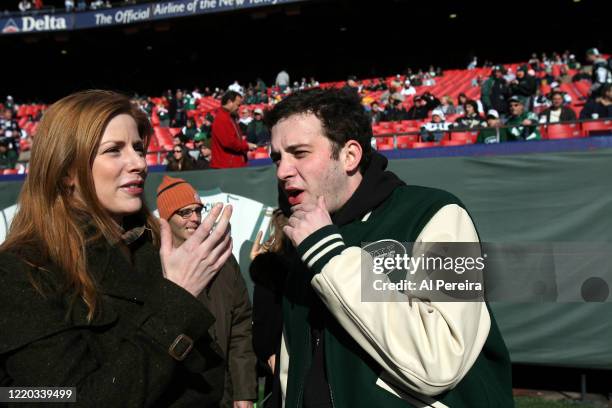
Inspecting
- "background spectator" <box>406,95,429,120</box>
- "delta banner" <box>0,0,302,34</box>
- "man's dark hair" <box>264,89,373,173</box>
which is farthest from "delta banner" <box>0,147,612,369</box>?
"delta banner" <box>0,0,302,34</box>

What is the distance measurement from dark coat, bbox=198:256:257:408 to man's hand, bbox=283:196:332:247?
160cm

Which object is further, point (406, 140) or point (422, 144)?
point (406, 140)

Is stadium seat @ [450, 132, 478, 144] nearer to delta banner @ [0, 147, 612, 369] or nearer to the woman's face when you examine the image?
delta banner @ [0, 147, 612, 369]

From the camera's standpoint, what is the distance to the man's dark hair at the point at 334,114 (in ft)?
6.49

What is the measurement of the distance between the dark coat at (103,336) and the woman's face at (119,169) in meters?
0.19

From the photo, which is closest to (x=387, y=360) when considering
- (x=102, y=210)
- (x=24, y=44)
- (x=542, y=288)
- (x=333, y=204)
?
(x=333, y=204)

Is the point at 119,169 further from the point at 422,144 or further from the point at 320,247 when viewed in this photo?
the point at 422,144

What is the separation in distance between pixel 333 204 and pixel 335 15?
87.1ft

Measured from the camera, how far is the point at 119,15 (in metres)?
27.1

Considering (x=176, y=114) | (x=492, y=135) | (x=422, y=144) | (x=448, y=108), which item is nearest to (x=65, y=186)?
(x=492, y=135)

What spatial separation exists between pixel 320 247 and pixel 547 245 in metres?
3.67

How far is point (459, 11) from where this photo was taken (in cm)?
2708

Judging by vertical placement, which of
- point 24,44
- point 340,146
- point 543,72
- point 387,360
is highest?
point 24,44

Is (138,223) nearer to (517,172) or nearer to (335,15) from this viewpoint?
(517,172)
